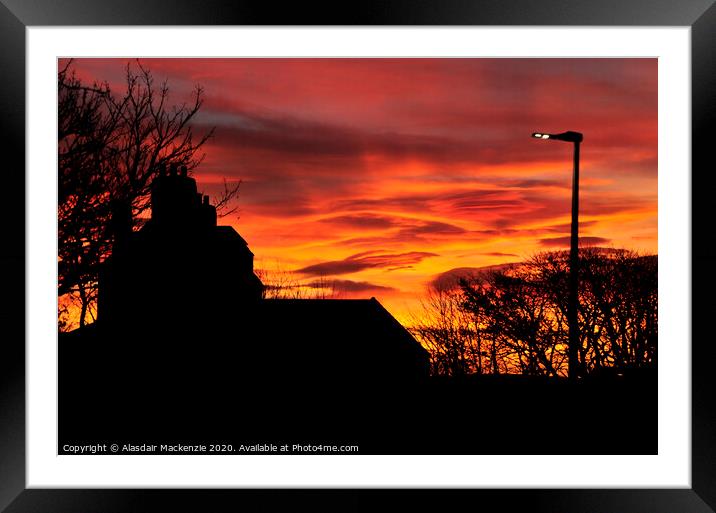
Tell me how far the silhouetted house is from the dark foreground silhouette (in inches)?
0.8

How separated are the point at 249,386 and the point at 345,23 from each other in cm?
322

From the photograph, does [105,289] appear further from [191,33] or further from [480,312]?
[480,312]

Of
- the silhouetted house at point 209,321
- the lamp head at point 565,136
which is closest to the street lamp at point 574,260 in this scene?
the lamp head at point 565,136

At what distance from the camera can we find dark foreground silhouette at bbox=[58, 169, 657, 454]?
5.26 meters

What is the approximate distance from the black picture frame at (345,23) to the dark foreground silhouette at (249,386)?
792mm

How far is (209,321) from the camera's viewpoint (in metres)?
6.97

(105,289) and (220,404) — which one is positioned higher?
(105,289)

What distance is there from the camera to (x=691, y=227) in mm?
3467

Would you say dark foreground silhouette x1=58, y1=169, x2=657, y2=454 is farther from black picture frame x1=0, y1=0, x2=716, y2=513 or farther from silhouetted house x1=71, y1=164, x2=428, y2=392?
black picture frame x1=0, y1=0, x2=716, y2=513

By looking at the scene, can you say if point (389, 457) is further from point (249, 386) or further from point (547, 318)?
point (547, 318)

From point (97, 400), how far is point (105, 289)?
5.81ft

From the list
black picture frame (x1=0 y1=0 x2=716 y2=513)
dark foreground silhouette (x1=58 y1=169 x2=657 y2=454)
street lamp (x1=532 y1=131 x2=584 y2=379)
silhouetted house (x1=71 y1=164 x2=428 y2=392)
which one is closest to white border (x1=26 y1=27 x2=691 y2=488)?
black picture frame (x1=0 y1=0 x2=716 y2=513)

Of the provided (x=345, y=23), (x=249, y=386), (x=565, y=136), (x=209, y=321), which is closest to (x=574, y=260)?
(x=565, y=136)

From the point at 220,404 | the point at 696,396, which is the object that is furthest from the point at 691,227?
the point at 220,404
